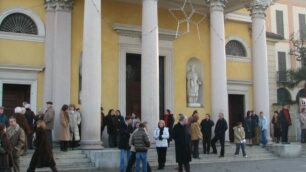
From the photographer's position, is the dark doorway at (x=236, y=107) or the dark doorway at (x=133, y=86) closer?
the dark doorway at (x=133, y=86)

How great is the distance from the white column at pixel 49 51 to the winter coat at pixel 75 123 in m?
2.68

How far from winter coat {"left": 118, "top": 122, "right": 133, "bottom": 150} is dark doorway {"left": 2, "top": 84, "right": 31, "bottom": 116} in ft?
20.8

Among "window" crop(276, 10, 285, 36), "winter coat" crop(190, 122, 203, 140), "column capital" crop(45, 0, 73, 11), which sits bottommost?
"winter coat" crop(190, 122, 203, 140)

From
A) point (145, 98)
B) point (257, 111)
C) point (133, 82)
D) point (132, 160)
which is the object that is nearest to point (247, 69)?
point (257, 111)

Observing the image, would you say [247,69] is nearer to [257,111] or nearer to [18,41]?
[257,111]

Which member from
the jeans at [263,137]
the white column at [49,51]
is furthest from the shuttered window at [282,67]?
the white column at [49,51]

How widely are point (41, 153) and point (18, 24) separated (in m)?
8.48

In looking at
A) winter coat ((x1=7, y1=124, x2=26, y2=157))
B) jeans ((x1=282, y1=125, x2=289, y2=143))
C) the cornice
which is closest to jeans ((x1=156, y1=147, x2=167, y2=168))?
winter coat ((x1=7, y1=124, x2=26, y2=157))

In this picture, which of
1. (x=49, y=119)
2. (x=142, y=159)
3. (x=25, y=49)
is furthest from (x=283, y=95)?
(x=142, y=159)

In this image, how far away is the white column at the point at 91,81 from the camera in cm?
1485

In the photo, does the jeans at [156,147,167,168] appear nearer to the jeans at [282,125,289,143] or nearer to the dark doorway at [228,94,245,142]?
the jeans at [282,125,289,143]

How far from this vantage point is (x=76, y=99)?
1834 cm

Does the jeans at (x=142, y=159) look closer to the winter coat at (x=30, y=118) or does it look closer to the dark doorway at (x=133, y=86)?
the winter coat at (x=30, y=118)

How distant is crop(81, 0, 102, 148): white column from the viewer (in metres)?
14.9
